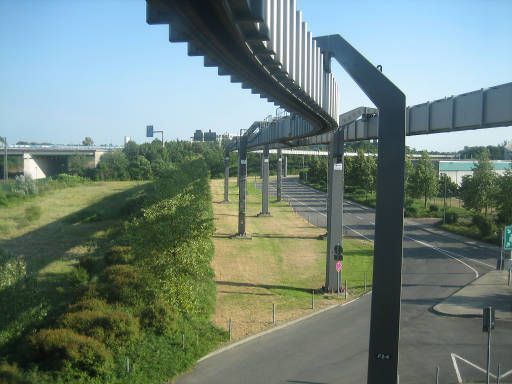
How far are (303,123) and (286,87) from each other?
10.6 metres

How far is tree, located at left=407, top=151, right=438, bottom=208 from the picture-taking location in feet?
141

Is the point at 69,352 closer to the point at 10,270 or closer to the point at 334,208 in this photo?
the point at 10,270

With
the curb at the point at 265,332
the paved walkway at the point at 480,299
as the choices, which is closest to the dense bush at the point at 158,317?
the curb at the point at 265,332

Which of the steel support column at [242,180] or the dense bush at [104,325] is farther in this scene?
the steel support column at [242,180]

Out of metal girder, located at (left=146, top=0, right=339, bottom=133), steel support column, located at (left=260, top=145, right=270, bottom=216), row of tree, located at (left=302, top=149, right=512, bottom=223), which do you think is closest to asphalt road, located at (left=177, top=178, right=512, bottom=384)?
metal girder, located at (left=146, top=0, right=339, bottom=133)

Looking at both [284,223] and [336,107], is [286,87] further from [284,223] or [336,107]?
[284,223]

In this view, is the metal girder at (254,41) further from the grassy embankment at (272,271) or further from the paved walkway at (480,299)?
the paved walkway at (480,299)

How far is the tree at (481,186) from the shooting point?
31422mm

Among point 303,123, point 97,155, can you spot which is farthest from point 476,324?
point 97,155

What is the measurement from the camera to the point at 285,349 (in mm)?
11812

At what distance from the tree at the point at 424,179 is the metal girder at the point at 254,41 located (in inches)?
1338

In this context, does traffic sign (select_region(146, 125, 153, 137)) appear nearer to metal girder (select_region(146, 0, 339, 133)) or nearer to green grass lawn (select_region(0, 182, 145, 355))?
green grass lawn (select_region(0, 182, 145, 355))

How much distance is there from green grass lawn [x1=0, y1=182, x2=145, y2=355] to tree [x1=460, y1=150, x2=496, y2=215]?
2217cm

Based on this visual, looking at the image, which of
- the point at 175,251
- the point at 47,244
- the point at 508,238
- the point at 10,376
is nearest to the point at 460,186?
the point at 508,238
